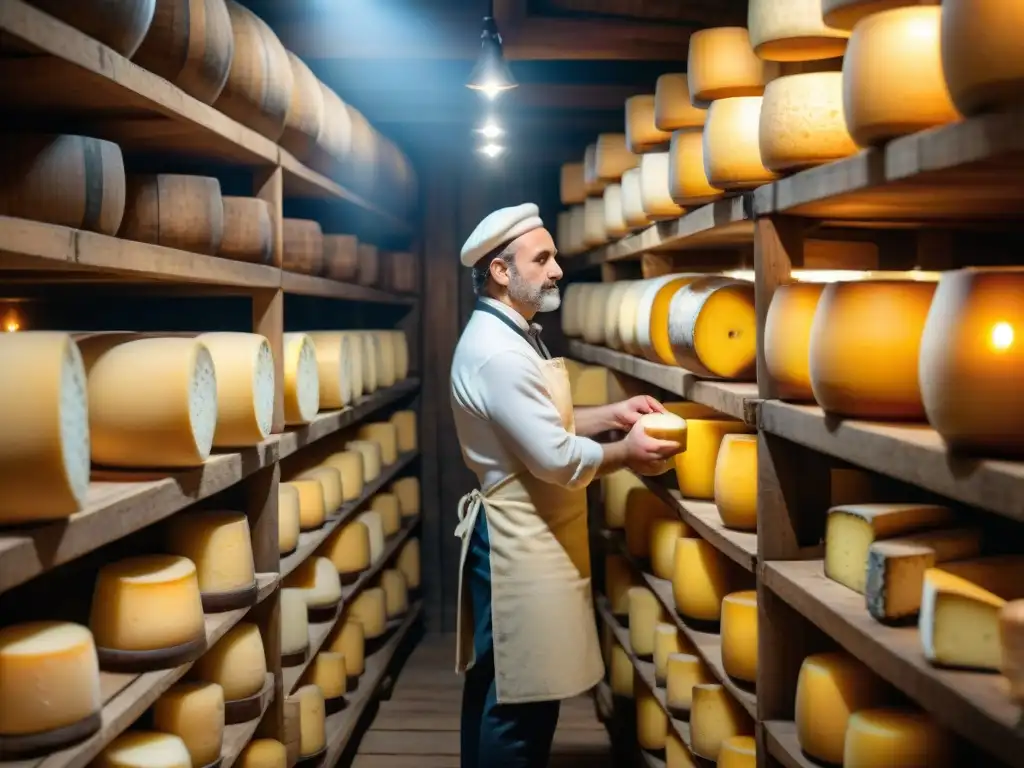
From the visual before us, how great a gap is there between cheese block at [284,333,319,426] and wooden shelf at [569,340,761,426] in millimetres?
984

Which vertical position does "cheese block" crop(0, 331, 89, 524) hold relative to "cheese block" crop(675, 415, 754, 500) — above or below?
above

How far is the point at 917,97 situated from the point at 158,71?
141 cm

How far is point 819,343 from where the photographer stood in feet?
5.78

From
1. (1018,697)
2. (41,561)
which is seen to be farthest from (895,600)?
(41,561)

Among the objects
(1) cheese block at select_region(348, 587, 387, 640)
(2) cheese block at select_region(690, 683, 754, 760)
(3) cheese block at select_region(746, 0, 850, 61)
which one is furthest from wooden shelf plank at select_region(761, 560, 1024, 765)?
(1) cheese block at select_region(348, 587, 387, 640)

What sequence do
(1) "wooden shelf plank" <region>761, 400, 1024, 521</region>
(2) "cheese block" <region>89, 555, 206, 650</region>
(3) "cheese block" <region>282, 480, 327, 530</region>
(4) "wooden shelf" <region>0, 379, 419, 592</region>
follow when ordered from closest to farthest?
1. (1) "wooden shelf plank" <region>761, 400, 1024, 521</region>
2. (4) "wooden shelf" <region>0, 379, 419, 592</region>
3. (2) "cheese block" <region>89, 555, 206, 650</region>
4. (3) "cheese block" <region>282, 480, 327, 530</region>

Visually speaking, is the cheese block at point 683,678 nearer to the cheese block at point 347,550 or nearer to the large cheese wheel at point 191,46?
the cheese block at point 347,550

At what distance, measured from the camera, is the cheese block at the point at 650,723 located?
10.8 feet

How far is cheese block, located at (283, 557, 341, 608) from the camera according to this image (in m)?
3.58

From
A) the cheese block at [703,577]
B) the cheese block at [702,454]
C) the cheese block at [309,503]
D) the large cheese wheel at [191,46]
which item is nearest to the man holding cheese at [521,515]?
the cheese block at [702,454]

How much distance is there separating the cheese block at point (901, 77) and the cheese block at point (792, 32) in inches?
16.4

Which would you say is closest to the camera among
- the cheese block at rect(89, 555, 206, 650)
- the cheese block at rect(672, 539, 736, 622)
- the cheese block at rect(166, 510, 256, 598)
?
the cheese block at rect(89, 555, 206, 650)

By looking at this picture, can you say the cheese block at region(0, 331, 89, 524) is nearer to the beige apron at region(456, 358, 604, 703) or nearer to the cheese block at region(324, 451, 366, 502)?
the beige apron at region(456, 358, 604, 703)

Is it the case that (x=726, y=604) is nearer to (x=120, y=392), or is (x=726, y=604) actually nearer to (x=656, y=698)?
(x=656, y=698)
